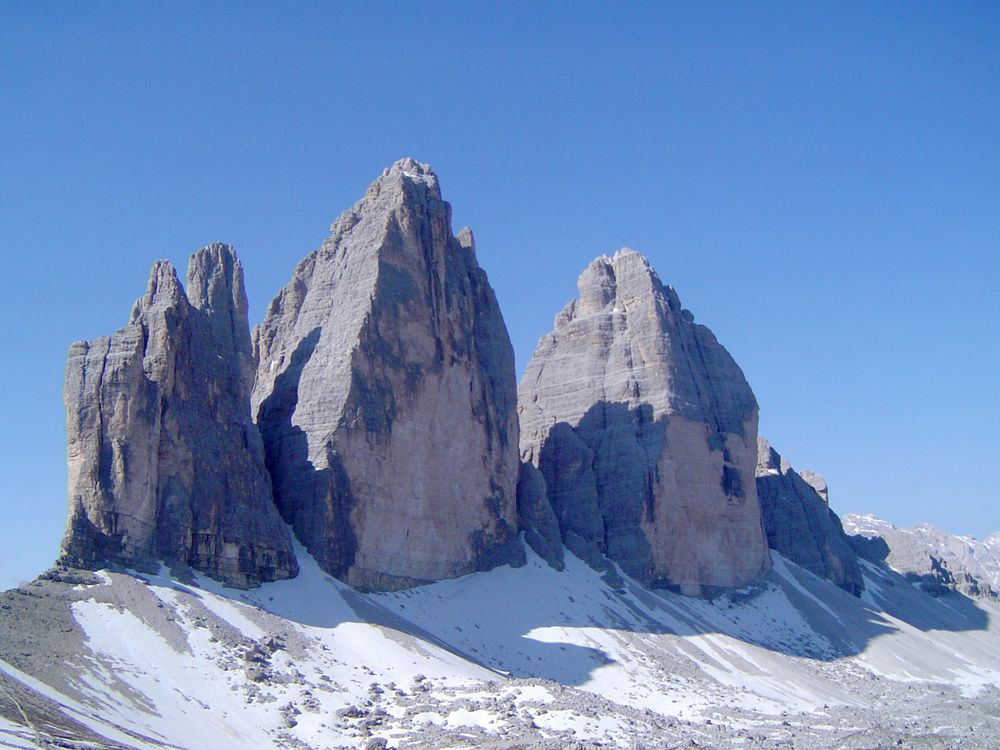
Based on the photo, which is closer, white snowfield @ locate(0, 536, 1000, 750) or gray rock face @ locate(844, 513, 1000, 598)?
white snowfield @ locate(0, 536, 1000, 750)

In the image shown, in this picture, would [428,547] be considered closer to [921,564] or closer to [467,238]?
[467,238]

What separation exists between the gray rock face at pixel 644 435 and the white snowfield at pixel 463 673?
4252 mm

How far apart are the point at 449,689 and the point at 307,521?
57.3ft

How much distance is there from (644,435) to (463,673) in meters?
38.6

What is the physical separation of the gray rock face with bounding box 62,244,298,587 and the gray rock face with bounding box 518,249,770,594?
2864 cm

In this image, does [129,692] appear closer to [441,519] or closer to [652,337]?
[441,519]

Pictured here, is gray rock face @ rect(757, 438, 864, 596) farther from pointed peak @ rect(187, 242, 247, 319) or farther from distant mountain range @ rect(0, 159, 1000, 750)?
pointed peak @ rect(187, 242, 247, 319)

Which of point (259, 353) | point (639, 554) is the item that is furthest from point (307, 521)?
point (639, 554)

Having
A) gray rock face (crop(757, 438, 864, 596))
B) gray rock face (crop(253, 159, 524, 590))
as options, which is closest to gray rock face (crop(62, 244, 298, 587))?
gray rock face (crop(253, 159, 524, 590))

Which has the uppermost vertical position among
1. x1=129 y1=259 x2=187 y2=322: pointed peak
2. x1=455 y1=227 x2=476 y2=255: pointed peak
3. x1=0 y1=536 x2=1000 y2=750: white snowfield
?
x1=455 y1=227 x2=476 y2=255: pointed peak

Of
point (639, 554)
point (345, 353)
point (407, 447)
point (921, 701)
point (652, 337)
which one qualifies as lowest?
point (921, 701)

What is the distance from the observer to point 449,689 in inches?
1945

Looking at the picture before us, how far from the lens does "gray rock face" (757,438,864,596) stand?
10525cm

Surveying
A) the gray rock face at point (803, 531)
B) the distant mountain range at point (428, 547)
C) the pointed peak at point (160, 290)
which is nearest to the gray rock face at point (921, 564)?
the gray rock face at point (803, 531)
